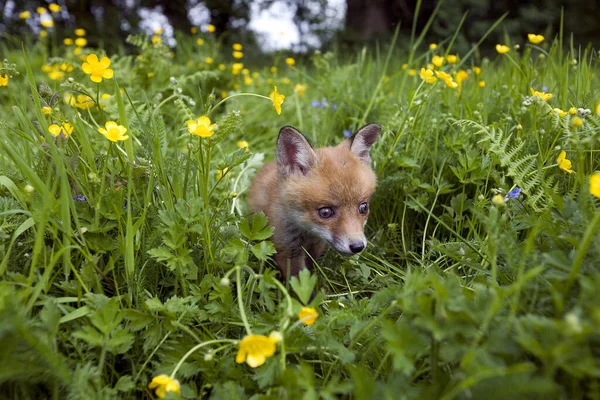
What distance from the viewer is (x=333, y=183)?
7.65 ft

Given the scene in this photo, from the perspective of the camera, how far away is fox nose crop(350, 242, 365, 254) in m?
2.16

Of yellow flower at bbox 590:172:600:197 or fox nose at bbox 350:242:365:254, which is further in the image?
fox nose at bbox 350:242:365:254

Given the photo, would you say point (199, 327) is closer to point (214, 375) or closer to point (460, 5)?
point (214, 375)

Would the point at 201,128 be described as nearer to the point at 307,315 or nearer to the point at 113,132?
the point at 113,132

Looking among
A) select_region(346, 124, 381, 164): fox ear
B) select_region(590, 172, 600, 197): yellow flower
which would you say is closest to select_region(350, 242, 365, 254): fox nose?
select_region(346, 124, 381, 164): fox ear

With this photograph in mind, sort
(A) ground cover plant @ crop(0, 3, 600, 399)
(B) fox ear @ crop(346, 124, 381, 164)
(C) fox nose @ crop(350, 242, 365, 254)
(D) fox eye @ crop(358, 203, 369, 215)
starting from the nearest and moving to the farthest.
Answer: (A) ground cover plant @ crop(0, 3, 600, 399) < (C) fox nose @ crop(350, 242, 365, 254) < (D) fox eye @ crop(358, 203, 369, 215) < (B) fox ear @ crop(346, 124, 381, 164)

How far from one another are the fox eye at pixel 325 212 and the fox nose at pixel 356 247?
0.79ft

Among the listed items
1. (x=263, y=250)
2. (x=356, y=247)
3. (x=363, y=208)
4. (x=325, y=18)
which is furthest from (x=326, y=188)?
(x=325, y=18)

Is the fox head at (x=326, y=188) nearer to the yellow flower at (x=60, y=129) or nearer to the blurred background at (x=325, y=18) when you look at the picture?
the yellow flower at (x=60, y=129)

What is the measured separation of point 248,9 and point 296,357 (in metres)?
11.9

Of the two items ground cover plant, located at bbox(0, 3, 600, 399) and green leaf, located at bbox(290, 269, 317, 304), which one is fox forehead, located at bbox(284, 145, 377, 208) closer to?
ground cover plant, located at bbox(0, 3, 600, 399)

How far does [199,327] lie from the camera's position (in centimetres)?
173

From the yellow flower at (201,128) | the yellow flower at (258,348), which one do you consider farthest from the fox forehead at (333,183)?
the yellow flower at (258,348)

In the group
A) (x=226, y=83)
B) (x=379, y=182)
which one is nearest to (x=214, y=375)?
(x=379, y=182)
